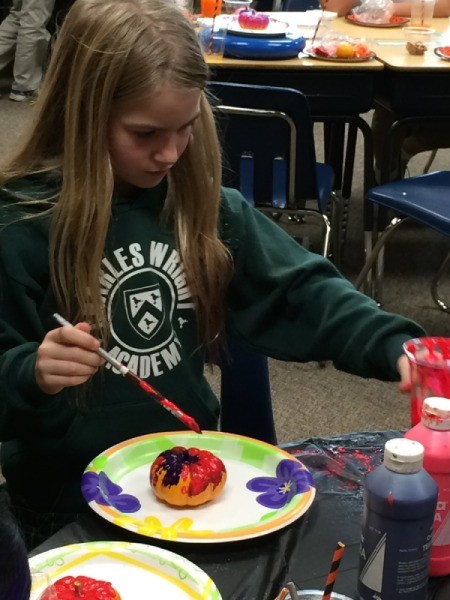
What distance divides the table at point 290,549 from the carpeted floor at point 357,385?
1480mm

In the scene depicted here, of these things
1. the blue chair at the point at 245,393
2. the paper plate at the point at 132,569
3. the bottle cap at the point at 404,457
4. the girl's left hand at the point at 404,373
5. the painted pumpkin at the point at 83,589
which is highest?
the bottle cap at the point at 404,457

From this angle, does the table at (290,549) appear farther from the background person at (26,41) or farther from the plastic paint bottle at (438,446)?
the background person at (26,41)

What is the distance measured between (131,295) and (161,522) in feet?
1.35

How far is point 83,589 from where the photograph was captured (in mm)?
882

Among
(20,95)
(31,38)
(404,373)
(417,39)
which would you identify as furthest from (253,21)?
(20,95)

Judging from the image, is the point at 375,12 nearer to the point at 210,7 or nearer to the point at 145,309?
the point at 210,7

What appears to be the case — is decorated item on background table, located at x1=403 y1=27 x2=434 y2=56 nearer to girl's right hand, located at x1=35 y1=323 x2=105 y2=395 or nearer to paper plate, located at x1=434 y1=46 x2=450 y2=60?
paper plate, located at x1=434 y1=46 x2=450 y2=60

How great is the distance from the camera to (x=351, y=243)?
12.8ft

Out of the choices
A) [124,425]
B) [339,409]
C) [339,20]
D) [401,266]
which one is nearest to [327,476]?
[124,425]

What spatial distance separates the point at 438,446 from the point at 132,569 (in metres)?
0.32

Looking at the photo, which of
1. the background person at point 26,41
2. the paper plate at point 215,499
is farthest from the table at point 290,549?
the background person at point 26,41

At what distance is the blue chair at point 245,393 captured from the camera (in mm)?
1522

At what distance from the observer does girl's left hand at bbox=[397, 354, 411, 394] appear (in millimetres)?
1111

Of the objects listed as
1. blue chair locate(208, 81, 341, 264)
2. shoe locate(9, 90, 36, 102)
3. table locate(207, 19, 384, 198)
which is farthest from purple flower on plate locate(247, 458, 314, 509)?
shoe locate(9, 90, 36, 102)
